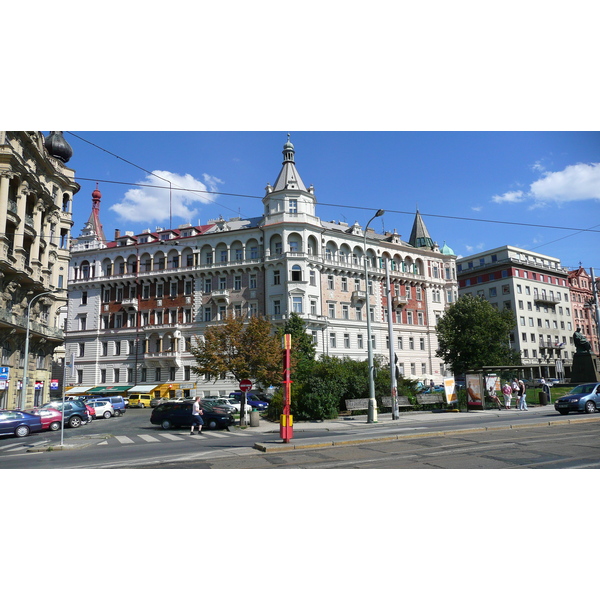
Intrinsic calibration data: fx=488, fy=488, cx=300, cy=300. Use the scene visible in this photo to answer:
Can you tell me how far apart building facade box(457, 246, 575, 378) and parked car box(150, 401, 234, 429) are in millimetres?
64933

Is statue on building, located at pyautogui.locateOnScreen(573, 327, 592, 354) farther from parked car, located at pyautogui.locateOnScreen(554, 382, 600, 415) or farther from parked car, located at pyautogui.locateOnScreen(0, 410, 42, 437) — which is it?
parked car, located at pyautogui.locateOnScreen(0, 410, 42, 437)

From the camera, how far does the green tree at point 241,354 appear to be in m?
30.6

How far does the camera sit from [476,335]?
4975 centimetres

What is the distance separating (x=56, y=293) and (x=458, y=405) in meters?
39.1

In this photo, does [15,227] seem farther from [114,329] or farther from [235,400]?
[114,329]

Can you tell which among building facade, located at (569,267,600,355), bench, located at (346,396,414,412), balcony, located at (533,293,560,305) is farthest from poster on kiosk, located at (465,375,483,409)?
building facade, located at (569,267,600,355)

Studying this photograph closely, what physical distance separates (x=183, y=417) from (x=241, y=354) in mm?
5258

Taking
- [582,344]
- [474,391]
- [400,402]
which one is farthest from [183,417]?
[582,344]

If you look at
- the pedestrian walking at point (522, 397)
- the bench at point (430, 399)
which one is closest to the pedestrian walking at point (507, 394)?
the pedestrian walking at point (522, 397)

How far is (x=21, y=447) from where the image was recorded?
2011cm

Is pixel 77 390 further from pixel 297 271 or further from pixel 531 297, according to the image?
pixel 531 297

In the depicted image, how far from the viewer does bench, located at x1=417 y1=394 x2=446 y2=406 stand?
3338 centimetres
